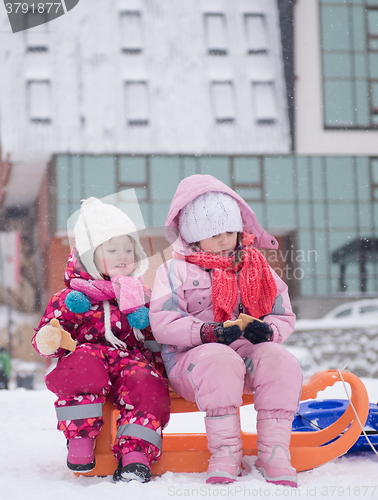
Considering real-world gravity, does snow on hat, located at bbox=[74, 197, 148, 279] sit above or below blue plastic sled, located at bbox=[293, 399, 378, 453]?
above

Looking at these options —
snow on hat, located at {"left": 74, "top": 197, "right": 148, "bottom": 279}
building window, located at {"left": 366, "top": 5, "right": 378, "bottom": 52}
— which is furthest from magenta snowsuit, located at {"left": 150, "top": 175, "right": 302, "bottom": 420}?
building window, located at {"left": 366, "top": 5, "right": 378, "bottom": 52}

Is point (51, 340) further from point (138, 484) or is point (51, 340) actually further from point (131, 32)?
point (131, 32)

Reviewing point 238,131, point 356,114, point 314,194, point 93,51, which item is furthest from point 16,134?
point 356,114

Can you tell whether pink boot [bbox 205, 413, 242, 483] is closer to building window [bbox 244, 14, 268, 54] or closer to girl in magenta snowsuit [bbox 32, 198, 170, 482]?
girl in magenta snowsuit [bbox 32, 198, 170, 482]

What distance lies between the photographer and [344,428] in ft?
4.52

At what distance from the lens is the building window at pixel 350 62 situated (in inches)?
515

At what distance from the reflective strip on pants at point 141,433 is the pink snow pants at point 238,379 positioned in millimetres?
122

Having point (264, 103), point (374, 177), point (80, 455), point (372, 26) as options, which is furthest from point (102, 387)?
point (372, 26)

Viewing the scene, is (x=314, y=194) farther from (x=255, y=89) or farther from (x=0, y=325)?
(x=0, y=325)

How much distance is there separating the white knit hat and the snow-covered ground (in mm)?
560

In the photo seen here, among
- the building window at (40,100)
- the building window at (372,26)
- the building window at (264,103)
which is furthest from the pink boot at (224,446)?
the building window at (372,26)

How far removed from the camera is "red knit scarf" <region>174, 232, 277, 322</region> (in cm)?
137

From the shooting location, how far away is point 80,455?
4.04 ft

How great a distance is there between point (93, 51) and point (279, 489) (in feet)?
41.9
